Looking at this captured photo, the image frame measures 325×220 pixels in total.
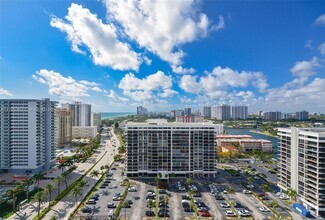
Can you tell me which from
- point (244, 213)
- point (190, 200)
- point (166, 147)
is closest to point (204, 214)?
point (190, 200)

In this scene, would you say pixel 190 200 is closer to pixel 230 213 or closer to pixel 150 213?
pixel 230 213

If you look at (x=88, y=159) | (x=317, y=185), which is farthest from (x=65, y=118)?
(x=317, y=185)

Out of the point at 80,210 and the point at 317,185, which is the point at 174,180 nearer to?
the point at 80,210

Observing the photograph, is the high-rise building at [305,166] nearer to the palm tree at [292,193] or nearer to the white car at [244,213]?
the palm tree at [292,193]

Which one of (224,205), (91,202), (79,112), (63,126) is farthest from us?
(79,112)

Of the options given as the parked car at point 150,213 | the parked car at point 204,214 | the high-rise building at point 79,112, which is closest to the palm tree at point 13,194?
the parked car at point 150,213

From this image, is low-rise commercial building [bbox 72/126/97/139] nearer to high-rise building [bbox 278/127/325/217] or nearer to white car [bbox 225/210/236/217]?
white car [bbox 225/210/236/217]

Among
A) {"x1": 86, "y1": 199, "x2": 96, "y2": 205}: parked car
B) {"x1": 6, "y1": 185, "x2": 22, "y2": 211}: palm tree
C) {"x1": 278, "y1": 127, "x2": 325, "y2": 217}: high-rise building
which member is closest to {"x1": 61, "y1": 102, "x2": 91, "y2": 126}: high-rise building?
{"x1": 6, "y1": 185, "x2": 22, "y2": 211}: palm tree
